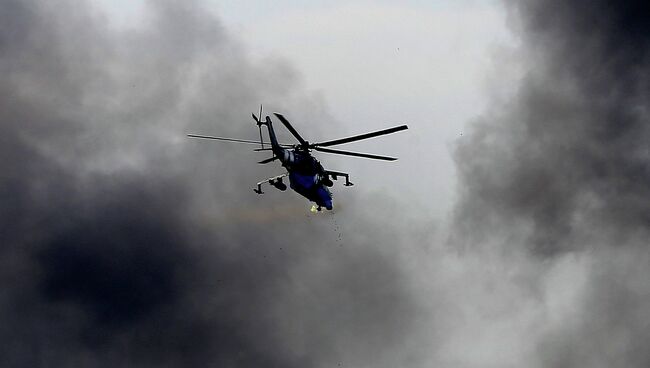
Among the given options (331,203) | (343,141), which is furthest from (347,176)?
(343,141)

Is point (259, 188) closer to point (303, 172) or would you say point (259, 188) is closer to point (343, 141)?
point (303, 172)

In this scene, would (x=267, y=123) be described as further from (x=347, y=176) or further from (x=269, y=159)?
(x=347, y=176)

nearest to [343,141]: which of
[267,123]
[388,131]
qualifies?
[388,131]

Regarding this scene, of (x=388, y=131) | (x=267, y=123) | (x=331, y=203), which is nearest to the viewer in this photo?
(x=388, y=131)

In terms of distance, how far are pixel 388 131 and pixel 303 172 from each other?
17.2 metres

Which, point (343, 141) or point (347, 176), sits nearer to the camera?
point (343, 141)

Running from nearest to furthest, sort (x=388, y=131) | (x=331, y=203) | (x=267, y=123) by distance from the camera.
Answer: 1. (x=388, y=131)
2. (x=267, y=123)
3. (x=331, y=203)

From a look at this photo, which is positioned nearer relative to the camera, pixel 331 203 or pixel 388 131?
pixel 388 131

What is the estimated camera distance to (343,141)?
320 ft

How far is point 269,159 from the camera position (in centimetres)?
10762

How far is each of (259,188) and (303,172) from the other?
616 cm

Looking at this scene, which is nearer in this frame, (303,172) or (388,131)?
(388,131)

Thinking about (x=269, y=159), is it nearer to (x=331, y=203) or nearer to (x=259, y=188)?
(x=259, y=188)

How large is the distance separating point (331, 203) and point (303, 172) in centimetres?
792
